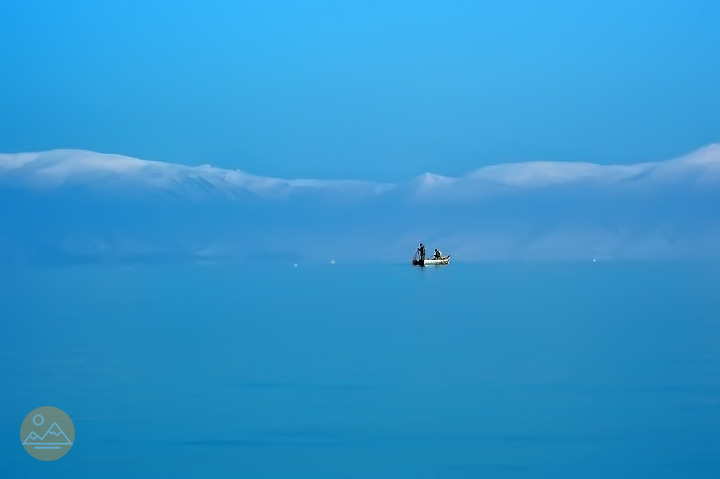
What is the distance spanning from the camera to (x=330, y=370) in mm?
32094

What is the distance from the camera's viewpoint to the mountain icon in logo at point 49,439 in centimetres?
2264

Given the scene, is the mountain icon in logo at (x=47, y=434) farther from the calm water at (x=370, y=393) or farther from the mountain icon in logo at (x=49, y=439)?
the calm water at (x=370, y=393)

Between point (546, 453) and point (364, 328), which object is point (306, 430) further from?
point (364, 328)

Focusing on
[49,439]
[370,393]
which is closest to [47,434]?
[49,439]

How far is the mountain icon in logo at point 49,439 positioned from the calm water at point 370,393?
0.34m

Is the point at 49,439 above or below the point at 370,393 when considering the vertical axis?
below

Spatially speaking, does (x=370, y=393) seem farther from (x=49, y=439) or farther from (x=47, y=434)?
(x=49, y=439)

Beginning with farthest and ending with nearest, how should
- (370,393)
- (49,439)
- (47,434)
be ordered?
(370,393), (47,434), (49,439)

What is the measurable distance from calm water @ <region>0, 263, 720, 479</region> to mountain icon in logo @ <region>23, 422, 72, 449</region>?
13.5 inches

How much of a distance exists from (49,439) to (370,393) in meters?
8.08

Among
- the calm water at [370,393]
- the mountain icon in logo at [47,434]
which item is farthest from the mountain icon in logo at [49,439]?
the calm water at [370,393]

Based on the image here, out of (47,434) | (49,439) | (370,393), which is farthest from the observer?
(370,393)

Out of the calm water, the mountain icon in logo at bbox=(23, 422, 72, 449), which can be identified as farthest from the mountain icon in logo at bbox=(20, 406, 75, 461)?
the calm water

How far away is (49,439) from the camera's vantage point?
2306 cm
